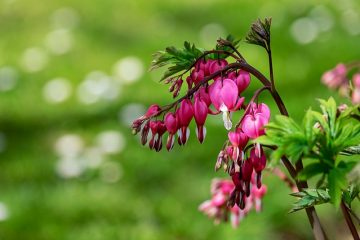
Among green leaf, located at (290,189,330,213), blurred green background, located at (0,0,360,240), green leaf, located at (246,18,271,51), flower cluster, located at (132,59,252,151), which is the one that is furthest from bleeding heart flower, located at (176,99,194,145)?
blurred green background, located at (0,0,360,240)

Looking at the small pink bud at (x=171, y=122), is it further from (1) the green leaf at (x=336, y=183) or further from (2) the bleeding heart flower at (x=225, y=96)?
(1) the green leaf at (x=336, y=183)

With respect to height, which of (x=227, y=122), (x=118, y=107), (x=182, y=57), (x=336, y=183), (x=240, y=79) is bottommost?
(x=336, y=183)

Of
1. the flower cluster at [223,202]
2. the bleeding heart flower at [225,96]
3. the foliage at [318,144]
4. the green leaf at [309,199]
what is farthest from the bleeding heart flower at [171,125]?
the flower cluster at [223,202]

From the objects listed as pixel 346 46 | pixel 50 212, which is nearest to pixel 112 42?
pixel 346 46

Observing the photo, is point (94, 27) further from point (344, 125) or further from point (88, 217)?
point (344, 125)

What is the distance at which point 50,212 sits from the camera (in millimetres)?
4047

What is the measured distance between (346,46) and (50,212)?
3.15 meters

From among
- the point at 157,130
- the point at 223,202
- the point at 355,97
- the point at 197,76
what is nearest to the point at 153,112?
the point at 157,130

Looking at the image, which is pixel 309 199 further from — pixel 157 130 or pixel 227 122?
pixel 157 130

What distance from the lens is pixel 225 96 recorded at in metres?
1.67

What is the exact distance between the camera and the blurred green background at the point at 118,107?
387cm

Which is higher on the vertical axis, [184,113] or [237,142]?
[184,113]

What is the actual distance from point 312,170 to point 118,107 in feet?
13.3

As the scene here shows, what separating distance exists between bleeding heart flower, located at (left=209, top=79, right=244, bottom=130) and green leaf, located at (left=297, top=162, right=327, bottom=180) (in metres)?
0.22
